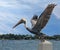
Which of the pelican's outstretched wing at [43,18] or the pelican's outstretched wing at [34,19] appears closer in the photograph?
the pelican's outstretched wing at [43,18]

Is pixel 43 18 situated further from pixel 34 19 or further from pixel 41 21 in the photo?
pixel 34 19

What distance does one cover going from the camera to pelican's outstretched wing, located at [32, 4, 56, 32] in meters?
8.89

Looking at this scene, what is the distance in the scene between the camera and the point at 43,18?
9.02 metres

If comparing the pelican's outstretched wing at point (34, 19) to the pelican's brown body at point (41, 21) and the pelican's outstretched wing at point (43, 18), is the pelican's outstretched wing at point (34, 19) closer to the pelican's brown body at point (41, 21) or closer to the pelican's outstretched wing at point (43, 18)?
the pelican's brown body at point (41, 21)

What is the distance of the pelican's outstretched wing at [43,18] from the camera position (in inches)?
350

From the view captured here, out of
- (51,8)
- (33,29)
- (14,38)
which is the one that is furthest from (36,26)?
(14,38)

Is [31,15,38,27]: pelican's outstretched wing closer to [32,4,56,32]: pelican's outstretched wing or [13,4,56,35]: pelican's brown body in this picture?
[13,4,56,35]: pelican's brown body

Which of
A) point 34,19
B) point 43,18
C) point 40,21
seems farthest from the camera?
point 34,19

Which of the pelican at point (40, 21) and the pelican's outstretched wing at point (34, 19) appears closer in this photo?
the pelican at point (40, 21)

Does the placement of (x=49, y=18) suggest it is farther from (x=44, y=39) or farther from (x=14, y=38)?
(x=14, y=38)

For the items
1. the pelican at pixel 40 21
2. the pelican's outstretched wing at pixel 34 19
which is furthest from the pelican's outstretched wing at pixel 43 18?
the pelican's outstretched wing at pixel 34 19

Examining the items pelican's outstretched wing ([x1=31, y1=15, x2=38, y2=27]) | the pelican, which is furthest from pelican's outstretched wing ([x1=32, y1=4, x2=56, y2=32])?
pelican's outstretched wing ([x1=31, y1=15, x2=38, y2=27])

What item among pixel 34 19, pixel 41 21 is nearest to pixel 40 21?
pixel 41 21

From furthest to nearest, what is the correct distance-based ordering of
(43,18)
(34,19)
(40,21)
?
(34,19) → (40,21) → (43,18)
